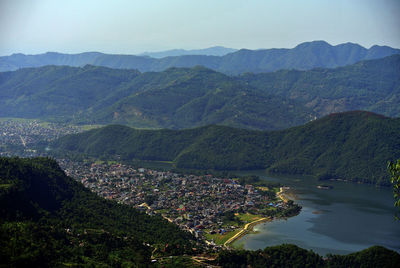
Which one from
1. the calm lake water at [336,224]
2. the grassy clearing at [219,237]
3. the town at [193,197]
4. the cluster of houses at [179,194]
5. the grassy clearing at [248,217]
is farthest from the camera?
the grassy clearing at [248,217]

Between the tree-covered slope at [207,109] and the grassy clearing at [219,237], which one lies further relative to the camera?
the tree-covered slope at [207,109]

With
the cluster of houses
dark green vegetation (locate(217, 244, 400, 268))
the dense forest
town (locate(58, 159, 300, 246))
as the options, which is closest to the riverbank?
town (locate(58, 159, 300, 246))

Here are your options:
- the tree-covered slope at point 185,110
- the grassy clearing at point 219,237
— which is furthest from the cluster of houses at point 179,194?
the tree-covered slope at point 185,110

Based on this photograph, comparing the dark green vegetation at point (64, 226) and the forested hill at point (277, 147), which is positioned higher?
the forested hill at point (277, 147)

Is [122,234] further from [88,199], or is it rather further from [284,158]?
[284,158]

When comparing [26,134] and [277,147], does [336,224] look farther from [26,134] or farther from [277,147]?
[26,134]

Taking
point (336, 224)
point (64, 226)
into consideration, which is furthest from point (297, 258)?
point (64, 226)

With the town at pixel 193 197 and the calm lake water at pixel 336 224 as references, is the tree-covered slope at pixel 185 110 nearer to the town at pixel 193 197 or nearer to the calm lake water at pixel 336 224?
the town at pixel 193 197

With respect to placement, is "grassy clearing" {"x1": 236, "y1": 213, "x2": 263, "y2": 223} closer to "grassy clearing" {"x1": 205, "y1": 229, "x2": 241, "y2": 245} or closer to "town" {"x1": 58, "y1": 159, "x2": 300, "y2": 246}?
"town" {"x1": 58, "y1": 159, "x2": 300, "y2": 246}
